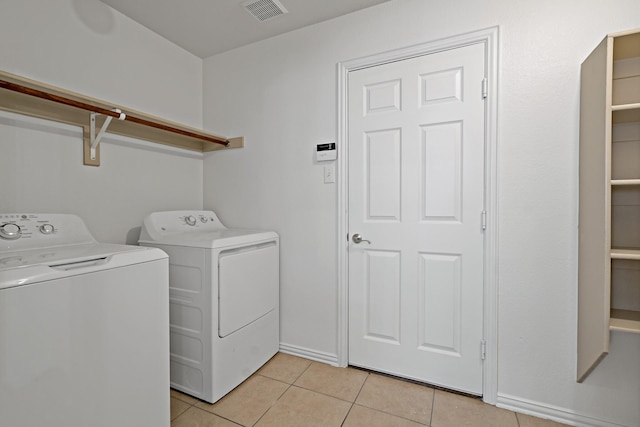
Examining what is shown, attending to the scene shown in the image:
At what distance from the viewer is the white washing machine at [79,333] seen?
86cm

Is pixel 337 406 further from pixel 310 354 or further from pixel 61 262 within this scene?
pixel 61 262

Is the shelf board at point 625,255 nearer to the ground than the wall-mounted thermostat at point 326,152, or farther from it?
nearer to the ground

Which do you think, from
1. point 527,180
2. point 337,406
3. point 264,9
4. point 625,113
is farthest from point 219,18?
point 337,406

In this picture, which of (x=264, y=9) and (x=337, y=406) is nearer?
(x=337, y=406)

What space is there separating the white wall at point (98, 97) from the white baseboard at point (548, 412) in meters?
2.46

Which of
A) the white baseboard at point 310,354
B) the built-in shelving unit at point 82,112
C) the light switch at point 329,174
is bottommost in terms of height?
the white baseboard at point 310,354

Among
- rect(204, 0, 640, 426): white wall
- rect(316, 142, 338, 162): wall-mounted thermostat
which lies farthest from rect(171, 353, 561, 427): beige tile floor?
rect(316, 142, 338, 162): wall-mounted thermostat

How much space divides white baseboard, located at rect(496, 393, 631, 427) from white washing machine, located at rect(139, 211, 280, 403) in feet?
4.74

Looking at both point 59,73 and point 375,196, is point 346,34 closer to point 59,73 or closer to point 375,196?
point 375,196

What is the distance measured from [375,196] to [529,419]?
4.60ft

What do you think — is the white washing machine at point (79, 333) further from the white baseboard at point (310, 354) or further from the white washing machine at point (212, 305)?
the white baseboard at point (310, 354)

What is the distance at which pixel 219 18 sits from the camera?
1938 mm

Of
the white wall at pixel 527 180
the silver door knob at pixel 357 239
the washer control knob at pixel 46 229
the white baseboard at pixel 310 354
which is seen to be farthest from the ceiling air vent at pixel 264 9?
the white baseboard at pixel 310 354

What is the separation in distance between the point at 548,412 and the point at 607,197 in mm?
1104
